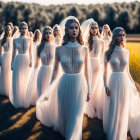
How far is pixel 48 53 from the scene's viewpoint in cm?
873

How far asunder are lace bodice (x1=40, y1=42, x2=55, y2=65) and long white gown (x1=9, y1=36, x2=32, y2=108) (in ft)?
5.45

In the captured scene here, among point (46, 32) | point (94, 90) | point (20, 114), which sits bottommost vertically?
point (20, 114)

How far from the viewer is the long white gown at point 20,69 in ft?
33.3

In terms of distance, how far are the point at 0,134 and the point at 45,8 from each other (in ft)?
258

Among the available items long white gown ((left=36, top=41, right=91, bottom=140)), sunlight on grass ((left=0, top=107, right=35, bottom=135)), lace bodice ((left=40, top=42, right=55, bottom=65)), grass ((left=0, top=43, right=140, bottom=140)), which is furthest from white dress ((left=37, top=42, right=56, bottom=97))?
long white gown ((left=36, top=41, right=91, bottom=140))

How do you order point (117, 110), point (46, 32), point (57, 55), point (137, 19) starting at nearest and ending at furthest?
point (57, 55), point (117, 110), point (46, 32), point (137, 19)

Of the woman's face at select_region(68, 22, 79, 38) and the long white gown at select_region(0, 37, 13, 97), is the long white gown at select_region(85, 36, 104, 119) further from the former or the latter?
the long white gown at select_region(0, 37, 13, 97)

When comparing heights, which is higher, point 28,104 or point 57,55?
point 57,55

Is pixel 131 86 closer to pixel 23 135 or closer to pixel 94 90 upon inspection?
pixel 94 90

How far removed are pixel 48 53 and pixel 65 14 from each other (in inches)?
2786

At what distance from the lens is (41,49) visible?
28.2 ft

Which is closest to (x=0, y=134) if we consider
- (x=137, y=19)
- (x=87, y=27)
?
(x=87, y=27)

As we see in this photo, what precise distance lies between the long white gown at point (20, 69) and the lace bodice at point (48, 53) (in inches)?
65.4

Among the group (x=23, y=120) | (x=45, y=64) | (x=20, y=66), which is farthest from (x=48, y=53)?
(x=23, y=120)
